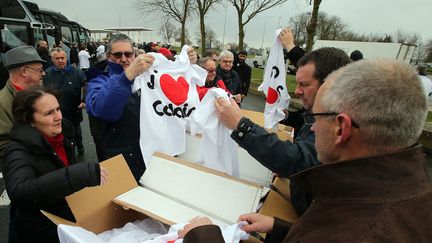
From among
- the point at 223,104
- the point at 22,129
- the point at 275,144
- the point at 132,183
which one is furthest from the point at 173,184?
the point at 22,129

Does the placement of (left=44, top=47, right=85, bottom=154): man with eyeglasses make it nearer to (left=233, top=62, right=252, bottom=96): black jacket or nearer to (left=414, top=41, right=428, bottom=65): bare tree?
(left=233, top=62, right=252, bottom=96): black jacket

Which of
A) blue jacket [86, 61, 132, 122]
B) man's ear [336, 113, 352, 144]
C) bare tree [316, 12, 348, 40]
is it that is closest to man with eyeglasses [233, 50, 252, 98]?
blue jacket [86, 61, 132, 122]

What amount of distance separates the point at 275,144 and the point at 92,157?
4485 mm

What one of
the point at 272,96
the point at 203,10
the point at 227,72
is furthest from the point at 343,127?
the point at 203,10

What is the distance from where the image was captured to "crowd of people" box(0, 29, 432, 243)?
2.87 ft

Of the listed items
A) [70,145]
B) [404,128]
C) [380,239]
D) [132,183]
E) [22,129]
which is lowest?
[132,183]

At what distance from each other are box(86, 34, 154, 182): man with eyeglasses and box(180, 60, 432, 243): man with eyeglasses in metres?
1.67

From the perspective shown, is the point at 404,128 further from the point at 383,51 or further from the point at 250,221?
the point at 383,51

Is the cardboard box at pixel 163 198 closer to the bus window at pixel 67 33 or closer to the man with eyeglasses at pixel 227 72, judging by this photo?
the man with eyeglasses at pixel 227 72

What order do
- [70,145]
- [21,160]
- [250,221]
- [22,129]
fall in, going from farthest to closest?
[70,145] → [22,129] → [21,160] → [250,221]

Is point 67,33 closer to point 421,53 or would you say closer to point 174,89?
point 174,89

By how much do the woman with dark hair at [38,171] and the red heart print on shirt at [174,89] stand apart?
855 millimetres

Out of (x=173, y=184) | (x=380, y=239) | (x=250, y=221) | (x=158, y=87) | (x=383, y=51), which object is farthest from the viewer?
(x=383, y=51)

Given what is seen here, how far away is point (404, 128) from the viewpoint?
3.04 ft
